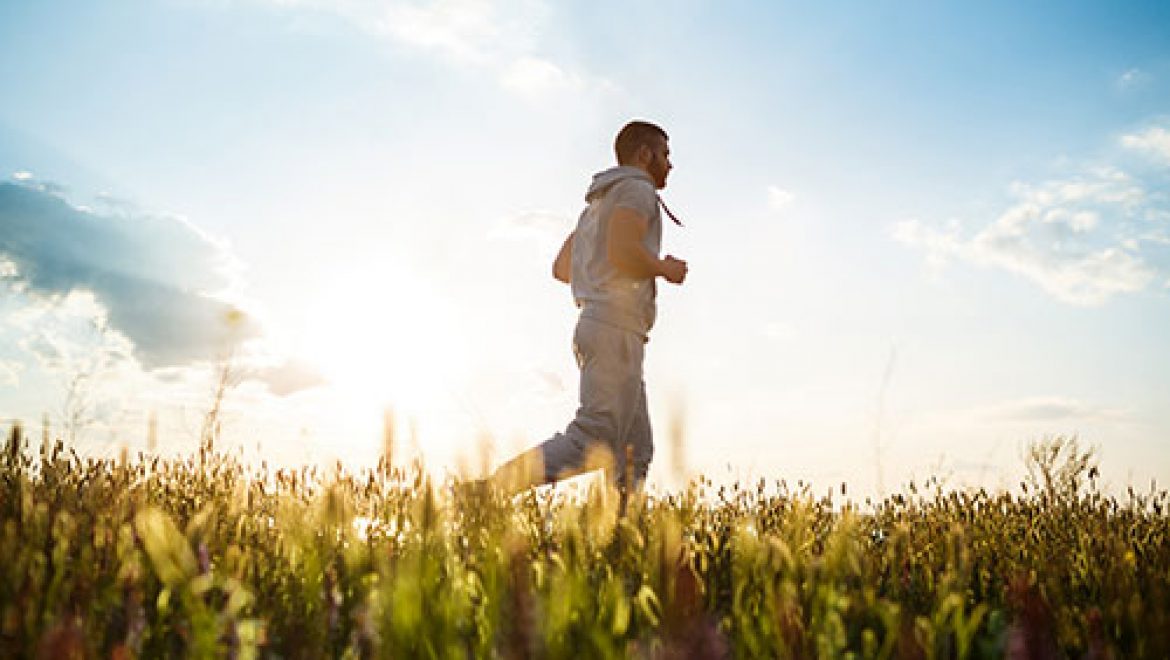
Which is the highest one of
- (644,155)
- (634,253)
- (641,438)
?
(644,155)

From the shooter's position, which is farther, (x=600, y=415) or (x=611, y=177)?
(x=611, y=177)

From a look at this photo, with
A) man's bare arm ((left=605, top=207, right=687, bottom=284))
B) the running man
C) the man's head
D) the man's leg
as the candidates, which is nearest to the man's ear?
the man's head

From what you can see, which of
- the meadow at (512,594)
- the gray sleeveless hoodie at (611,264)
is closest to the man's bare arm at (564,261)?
the gray sleeveless hoodie at (611,264)

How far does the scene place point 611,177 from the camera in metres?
4.57

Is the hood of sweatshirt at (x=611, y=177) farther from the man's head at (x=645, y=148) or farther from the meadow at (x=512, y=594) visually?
the meadow at (x=512, y=594)

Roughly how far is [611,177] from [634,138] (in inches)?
14.7

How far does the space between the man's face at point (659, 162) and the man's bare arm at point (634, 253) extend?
0.59m

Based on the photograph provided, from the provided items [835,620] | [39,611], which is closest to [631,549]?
[835,620]

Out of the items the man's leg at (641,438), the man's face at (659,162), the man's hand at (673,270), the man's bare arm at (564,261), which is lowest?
the man's leg at (641,438)

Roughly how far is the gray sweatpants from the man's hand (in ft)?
1.12

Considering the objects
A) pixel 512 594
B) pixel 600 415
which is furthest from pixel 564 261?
pixel 512 594

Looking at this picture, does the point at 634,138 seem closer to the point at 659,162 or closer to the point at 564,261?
the point at 659,162

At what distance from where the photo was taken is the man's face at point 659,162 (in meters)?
4.82

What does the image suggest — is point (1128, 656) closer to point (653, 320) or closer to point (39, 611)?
point (39, 611)
